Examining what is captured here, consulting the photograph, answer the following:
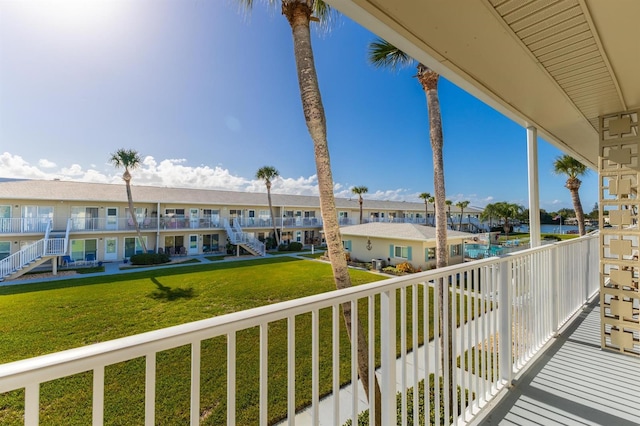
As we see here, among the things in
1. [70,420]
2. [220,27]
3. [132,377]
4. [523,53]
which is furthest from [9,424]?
[220,27]

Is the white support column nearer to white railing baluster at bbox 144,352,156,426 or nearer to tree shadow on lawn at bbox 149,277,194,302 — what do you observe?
white railing baluster at bbox 144,352,156,426

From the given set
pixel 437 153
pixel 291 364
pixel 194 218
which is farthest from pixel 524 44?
pixel 194 218

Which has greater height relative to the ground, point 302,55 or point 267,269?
point 302,55

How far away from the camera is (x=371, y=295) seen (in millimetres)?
1424

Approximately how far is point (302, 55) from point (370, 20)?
237 cm

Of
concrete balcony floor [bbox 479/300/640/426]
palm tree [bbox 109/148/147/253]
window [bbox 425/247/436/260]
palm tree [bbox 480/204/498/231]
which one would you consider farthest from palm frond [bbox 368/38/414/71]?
palm tree [bbox 480/204/498/231]

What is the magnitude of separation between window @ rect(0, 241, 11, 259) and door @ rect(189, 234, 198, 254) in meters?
9.44

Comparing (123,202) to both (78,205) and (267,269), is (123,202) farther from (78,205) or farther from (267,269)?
(267,269)

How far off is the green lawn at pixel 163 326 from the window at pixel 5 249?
5.25 metres

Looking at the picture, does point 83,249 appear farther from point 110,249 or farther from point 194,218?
point 194,218

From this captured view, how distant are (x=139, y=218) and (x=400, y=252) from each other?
17.5m

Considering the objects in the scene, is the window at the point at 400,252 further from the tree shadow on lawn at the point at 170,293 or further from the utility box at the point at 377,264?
the tree shadow on lawn at the point at 170,293

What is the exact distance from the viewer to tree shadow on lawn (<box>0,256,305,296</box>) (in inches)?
482

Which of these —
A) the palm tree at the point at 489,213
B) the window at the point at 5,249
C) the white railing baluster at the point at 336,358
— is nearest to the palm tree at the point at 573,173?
the white railing baluster at the point at 336,358
